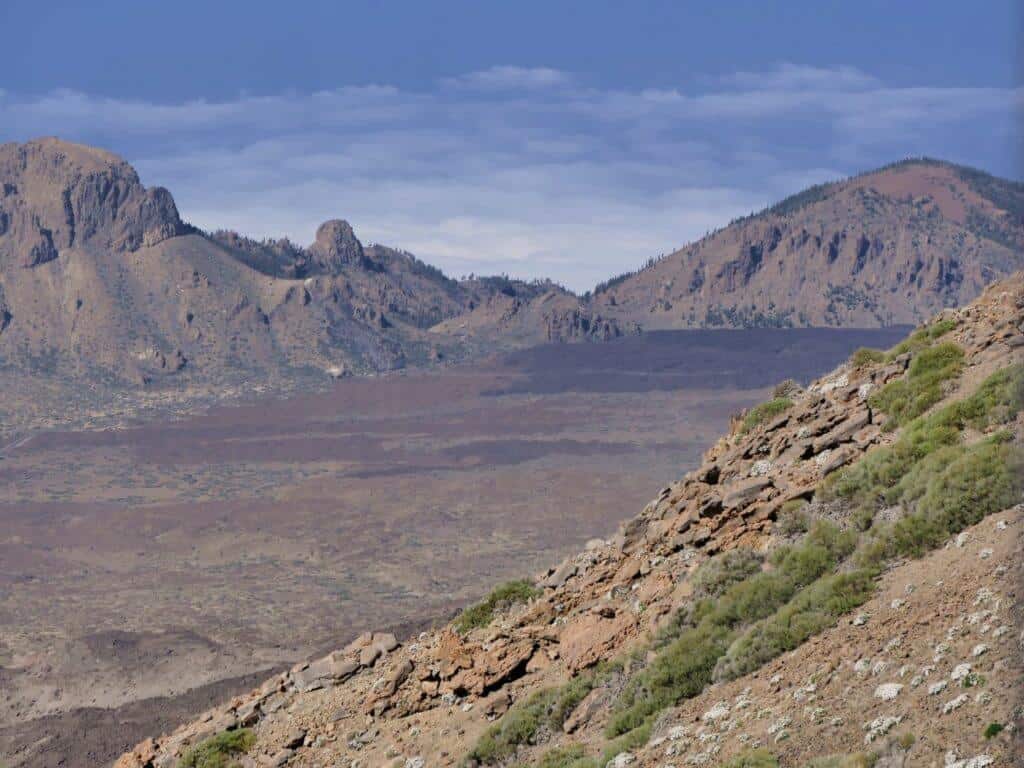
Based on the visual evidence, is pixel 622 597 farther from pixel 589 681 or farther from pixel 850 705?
pixel 850 705

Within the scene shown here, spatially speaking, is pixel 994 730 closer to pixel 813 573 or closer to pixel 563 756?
pixel 563 756

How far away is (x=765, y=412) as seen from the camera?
3238cm

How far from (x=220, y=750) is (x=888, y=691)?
1579cm

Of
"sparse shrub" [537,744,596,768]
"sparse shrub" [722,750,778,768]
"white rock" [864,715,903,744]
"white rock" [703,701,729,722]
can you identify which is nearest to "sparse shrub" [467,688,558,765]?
"sparse shrub" [537,744,596,768]

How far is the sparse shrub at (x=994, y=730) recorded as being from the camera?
38.6 ft

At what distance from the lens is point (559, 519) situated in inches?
6718

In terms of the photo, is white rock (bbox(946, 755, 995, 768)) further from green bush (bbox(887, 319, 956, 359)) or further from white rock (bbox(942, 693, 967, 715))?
green bush (bbox(887, 319, 956, 359))

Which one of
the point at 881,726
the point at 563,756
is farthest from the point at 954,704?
the point at 563,756

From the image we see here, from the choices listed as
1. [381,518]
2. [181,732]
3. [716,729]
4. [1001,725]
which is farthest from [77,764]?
[381,518]

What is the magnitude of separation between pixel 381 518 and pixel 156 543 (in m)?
31.5

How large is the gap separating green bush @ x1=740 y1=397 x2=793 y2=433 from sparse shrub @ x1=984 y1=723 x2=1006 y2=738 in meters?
20.1

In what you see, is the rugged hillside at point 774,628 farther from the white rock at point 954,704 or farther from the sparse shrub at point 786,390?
the sparse shrub at point 786,390

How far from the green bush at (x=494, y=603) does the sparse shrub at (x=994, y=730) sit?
657 inches

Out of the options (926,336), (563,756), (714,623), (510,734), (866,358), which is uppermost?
(926,336)
